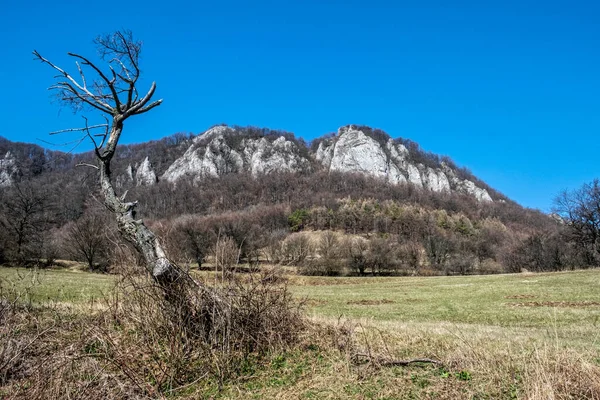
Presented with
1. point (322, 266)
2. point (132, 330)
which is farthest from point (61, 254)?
point (132, 330)

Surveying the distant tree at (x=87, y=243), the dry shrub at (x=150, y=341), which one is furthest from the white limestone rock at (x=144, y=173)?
the dry shrub at (x=150, y=341)

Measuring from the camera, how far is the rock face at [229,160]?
179 m

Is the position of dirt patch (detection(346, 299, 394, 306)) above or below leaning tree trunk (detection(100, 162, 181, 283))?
below

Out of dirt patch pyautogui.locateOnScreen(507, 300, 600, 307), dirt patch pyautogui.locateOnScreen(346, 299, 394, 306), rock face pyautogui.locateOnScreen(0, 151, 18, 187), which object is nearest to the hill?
rock face pyautogui.locateOnScreen(0, 151, 18, 187)

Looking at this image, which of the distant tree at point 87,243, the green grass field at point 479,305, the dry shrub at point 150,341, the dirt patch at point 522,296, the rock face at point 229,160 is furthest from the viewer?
the rock face at point 229,160

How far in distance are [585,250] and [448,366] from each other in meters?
60.7

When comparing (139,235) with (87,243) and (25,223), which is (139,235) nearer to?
(87,243)

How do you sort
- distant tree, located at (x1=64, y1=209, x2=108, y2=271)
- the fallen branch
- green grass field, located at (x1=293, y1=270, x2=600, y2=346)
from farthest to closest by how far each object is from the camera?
distant tree, located at (x1=64, y1=209, x2=108, y2=271) → green grass field, located at (x1=293, y1=270, x2=600, y2=346) → the fallen branch

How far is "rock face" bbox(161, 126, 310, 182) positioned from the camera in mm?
178875

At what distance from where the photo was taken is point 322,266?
65688 mm

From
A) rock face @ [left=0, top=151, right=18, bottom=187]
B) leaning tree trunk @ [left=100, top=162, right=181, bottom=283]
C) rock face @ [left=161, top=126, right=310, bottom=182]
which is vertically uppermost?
rock face @ [left=161, top=126, right=310, bottom=182]

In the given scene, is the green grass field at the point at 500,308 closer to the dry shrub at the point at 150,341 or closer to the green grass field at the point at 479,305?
the green grass field at the point at 479,305

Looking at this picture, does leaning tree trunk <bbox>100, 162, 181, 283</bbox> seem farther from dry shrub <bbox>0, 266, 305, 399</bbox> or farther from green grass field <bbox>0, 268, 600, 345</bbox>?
green grass field <bbox>0, 268, 600, 345</bbox>

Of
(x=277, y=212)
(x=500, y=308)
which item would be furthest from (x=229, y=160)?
(x=500, y=308)
